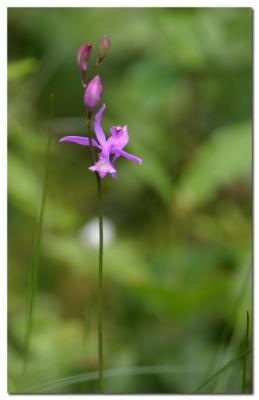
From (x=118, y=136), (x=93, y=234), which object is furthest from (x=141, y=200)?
(x=118, y=136)

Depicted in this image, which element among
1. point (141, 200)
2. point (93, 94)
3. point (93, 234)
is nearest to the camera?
point (93, 94)

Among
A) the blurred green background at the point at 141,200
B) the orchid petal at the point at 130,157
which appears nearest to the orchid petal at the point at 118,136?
the orchid petal at the point at 130,157

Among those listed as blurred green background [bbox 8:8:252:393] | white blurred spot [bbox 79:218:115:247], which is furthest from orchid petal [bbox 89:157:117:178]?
white blurred spot [bbox 79:218:115:247]

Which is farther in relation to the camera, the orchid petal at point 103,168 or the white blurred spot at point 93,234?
the white blurred spot at point 93,234

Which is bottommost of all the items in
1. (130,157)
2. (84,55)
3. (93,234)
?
(93,234)

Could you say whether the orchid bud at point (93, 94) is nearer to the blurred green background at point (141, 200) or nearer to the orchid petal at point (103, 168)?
the orchid petal at point (103, 168)

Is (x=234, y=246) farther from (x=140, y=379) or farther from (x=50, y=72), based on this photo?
(x=50, y=72)

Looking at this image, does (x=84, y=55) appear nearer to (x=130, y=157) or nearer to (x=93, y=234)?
(x=130, y=157)
